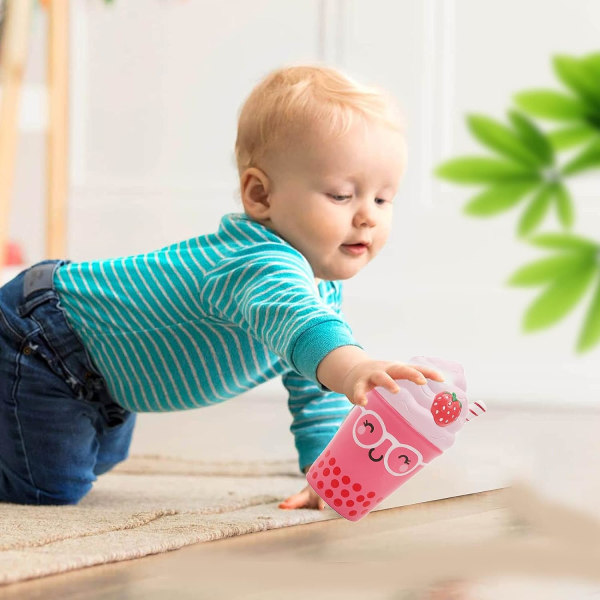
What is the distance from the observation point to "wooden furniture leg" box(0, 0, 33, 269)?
1.59m

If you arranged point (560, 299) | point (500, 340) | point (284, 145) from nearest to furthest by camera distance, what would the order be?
point (560, 299)
point (284, 145)
point (500, 340)

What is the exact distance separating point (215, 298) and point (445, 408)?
0.88 ft

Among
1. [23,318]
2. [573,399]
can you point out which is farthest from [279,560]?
[573,399]

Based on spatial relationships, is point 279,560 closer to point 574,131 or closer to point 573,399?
point 574,131

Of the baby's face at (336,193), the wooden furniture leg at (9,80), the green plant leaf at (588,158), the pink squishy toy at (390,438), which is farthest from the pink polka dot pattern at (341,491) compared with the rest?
the wooden furniture leg at (9,80)

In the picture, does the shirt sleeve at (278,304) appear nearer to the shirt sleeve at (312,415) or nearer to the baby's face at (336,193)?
the baby's face at (336,193)

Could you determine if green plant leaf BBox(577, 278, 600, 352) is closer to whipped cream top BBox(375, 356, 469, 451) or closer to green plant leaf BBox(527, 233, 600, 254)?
green plant leaf BBox(527, 233, 600, 254)

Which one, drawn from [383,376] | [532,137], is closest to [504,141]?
[532,137]

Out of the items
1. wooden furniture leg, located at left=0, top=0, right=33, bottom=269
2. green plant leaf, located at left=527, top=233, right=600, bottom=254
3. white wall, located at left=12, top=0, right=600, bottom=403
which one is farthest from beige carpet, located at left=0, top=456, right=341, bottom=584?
white wall, located at left=12, top=0, right=600, bottom=403

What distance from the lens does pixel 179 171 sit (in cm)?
226

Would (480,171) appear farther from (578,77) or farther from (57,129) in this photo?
(57,129)

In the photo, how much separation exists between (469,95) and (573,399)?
0.65m

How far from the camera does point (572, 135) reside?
497mm

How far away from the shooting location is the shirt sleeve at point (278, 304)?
733mm
